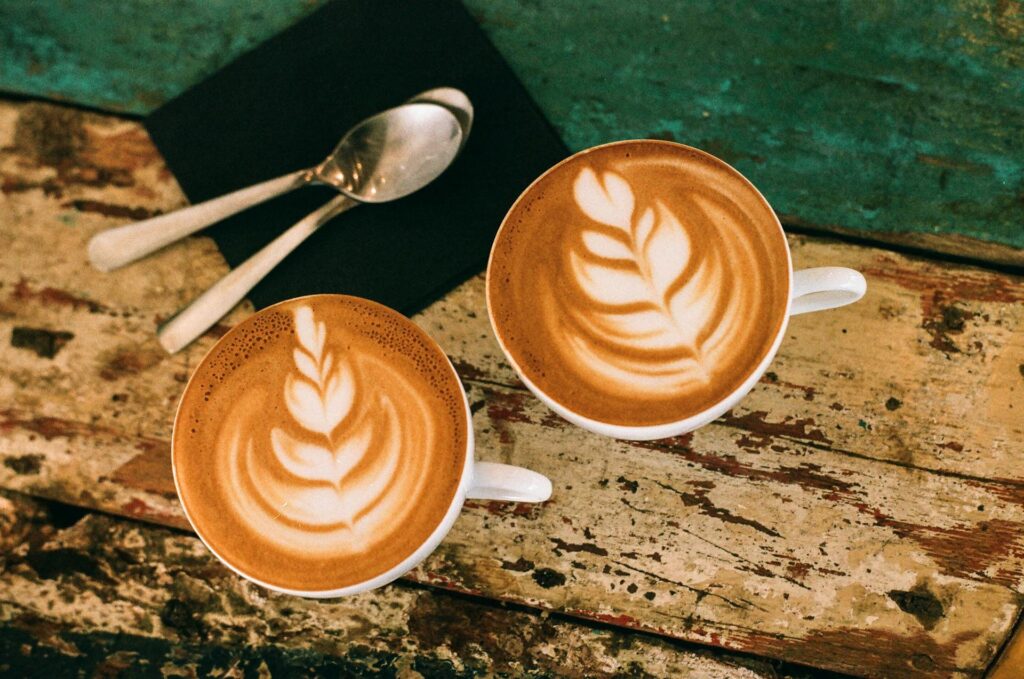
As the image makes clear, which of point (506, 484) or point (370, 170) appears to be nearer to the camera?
point (506, 484)

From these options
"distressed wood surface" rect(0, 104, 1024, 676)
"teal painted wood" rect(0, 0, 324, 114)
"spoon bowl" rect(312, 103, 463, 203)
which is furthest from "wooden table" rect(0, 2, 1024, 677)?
"teal painted wood" rect(0, 0, 324, 114)

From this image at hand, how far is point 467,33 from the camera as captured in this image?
88 centimetres

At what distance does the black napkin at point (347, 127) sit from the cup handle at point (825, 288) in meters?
0.31

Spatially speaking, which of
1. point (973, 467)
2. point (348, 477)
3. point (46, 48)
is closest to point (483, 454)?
point (348, 477)

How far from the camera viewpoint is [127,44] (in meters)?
0.93

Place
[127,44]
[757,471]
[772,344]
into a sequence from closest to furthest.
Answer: [772,344] → [757,471] → [127,44]

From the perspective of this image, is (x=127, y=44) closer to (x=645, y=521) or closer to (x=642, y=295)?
(x=642, y=295)

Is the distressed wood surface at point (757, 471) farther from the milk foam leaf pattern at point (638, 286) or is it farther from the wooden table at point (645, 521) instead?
the milk foam leaf pattern at point (638, 286)

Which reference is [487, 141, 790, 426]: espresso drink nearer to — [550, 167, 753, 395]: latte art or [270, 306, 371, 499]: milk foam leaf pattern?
[550, 167, 753, 395]: latte art

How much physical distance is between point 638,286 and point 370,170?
1.12 feet

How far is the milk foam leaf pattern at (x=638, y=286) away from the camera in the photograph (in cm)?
67

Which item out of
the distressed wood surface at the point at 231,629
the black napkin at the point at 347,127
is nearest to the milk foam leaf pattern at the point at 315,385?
the black napkin at the point at 347,127

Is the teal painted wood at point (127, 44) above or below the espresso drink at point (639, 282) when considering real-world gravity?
above

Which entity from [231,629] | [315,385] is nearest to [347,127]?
[315,385]
